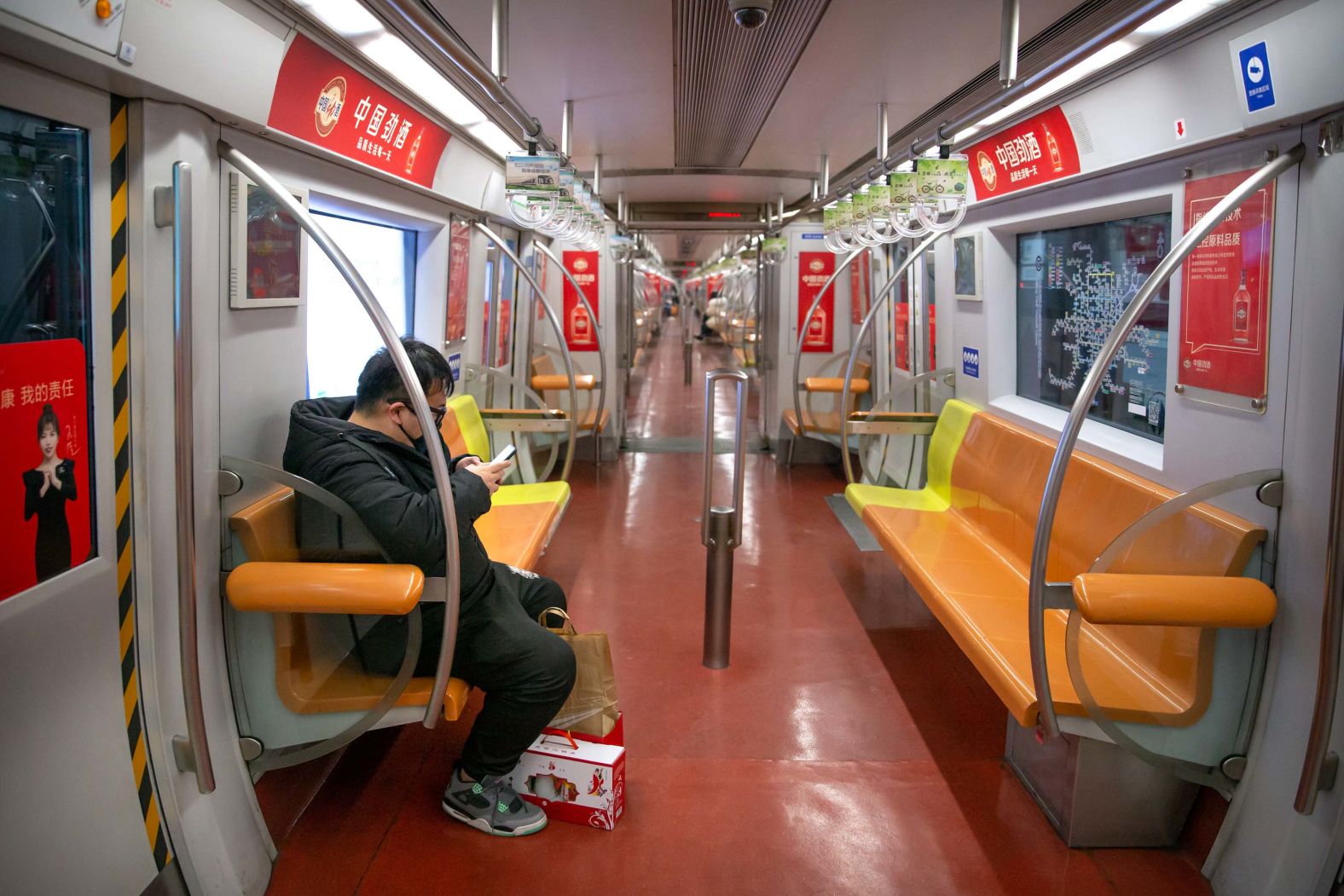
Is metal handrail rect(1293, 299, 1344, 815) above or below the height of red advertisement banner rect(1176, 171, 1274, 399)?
below

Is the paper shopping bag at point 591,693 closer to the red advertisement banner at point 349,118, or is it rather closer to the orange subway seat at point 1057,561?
the orange subway seat at point 1057,561

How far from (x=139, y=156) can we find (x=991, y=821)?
2.90 meters

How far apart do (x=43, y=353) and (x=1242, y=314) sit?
3.10 m

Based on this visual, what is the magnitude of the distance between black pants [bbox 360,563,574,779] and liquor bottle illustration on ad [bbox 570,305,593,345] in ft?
20.6

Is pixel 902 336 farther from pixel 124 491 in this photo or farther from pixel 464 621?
pixel 124 491

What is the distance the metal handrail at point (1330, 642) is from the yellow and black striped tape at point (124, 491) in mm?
2829

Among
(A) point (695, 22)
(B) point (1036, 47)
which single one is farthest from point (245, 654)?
(B) point (1036, 47)

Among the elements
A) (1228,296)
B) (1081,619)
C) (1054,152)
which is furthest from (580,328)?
(1081,619)

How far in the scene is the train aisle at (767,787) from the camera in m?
2.62

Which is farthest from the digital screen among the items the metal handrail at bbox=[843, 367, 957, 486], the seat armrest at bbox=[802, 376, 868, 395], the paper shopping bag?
the seat armrest at bbox=[802, 376, 868, 395]

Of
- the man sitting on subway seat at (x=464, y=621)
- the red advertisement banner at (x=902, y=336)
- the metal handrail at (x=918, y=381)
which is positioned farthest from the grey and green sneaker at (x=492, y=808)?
the red advertisement banner at (x=902, y=336)

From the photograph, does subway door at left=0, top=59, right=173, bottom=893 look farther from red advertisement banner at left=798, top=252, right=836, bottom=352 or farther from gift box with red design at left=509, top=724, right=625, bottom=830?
red advertisement banner at left=798, top=252, right=836, bottom=352

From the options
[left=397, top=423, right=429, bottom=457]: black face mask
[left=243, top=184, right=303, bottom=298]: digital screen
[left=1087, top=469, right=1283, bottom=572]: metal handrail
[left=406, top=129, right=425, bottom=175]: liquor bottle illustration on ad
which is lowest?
[left=1087, top=469, right=1283, bottom=572]: metal handrail

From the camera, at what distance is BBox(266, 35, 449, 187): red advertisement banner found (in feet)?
9.17
